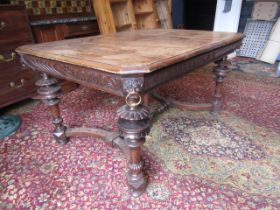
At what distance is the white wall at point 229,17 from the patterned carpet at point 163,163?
A: 202 centimetres

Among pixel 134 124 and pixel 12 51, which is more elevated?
pixel 12 51

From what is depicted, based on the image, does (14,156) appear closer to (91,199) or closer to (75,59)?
(91,199)

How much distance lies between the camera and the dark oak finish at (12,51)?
190 centimetres

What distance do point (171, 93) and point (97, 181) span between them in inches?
56.4

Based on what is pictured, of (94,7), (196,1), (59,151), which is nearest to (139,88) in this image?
(59,151)

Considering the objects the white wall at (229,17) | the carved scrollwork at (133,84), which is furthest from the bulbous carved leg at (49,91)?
the white wall at (229,17)

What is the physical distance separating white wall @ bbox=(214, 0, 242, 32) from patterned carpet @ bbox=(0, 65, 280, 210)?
2019 millimetres

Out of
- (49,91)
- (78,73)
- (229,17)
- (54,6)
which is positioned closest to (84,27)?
(54,6)

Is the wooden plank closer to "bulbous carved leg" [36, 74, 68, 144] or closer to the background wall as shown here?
the background wall

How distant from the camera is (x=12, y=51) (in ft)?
6.56

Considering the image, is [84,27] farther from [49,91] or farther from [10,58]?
[49,91]

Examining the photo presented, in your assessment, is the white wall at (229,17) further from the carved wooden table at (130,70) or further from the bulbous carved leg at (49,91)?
the bulbous carved leg at (49,91)

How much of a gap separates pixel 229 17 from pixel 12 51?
333cm

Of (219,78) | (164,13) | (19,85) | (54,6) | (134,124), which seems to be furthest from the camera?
(164,13)
